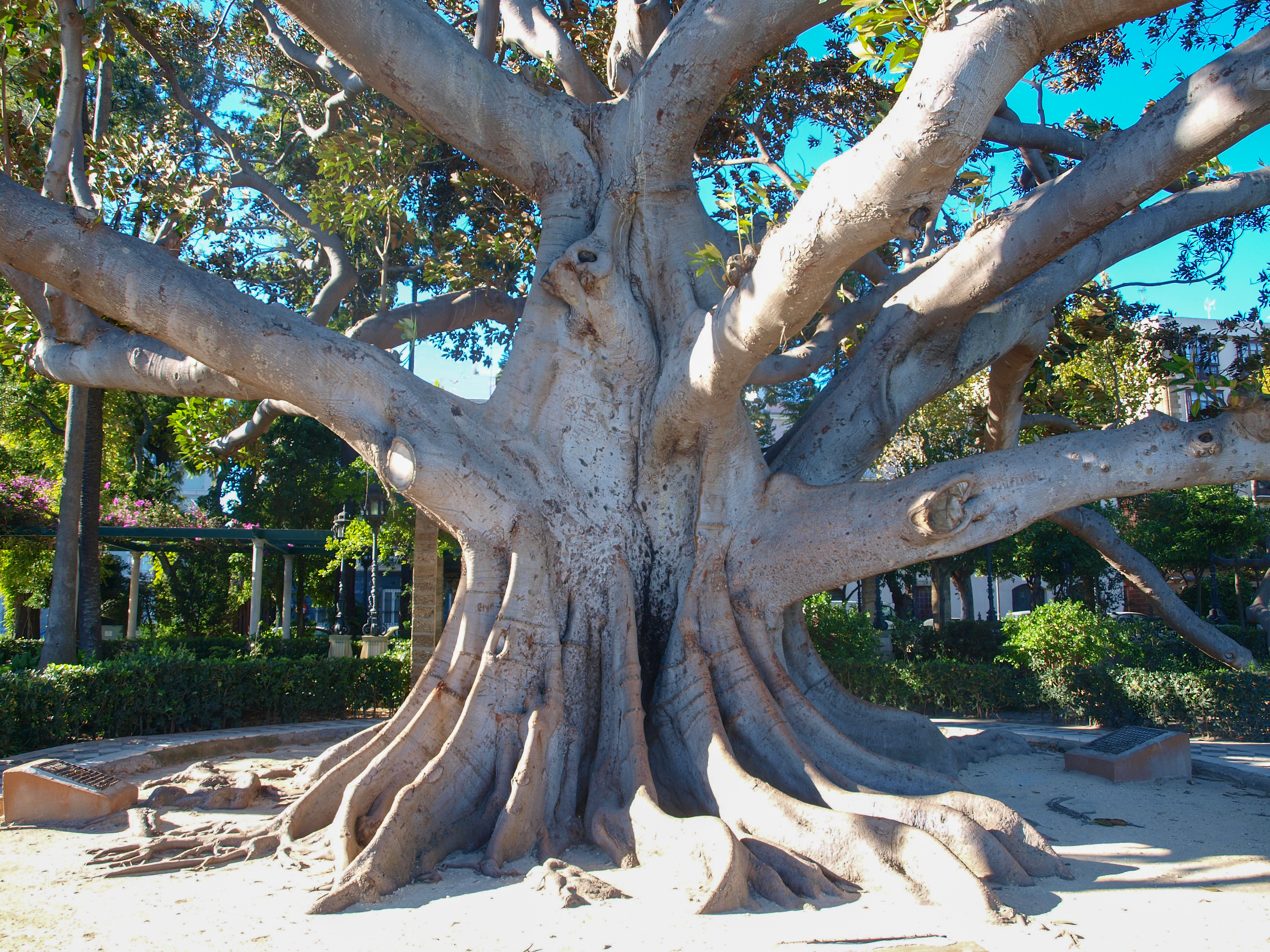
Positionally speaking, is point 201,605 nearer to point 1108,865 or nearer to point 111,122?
point 111,122

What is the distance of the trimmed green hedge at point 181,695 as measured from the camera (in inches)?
306

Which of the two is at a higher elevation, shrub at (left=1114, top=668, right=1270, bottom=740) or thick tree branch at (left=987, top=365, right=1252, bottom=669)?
thick tree branch at (left=987, top=365, right=1252, bottom=669)

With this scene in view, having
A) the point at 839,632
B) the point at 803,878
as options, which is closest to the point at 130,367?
the point at 803,878

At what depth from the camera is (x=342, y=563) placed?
1861 cm

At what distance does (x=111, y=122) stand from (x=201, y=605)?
1255 cm

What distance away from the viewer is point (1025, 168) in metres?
10.4

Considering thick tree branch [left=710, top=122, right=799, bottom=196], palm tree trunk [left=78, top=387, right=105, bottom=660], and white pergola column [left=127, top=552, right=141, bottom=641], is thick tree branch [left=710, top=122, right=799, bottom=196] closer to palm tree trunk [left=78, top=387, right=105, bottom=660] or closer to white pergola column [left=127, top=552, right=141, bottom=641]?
palm tree trunk [left=78, top=387, right=105, bottom=660]

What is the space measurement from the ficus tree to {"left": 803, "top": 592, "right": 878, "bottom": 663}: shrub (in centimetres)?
586

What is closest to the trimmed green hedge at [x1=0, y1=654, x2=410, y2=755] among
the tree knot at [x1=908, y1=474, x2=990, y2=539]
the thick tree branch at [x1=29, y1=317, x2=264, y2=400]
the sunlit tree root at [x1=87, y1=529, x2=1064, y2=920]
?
the thick tree branch at [x1=29, y1=317, x2=264, y2=400]

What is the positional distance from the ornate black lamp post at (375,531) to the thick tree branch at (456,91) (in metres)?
7.43

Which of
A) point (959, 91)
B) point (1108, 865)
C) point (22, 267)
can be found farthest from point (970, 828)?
point (22, 267)

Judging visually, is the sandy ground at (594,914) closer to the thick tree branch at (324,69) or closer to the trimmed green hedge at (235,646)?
the thick tree branch at (324,69)

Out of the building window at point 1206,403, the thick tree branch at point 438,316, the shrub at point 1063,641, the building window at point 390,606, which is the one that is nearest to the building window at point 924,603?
the building window at point 390,606

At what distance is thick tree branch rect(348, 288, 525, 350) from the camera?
7.94 meters
